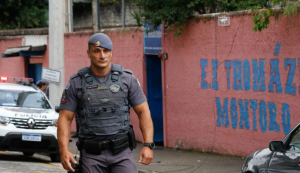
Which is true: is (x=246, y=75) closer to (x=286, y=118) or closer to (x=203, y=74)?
(x=286, y=118)

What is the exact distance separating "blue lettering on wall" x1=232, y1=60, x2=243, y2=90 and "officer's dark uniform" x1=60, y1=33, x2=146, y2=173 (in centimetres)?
756

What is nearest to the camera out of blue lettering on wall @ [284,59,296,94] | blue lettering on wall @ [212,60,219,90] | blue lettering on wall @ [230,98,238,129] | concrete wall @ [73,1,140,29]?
blue lettering on wall @ [284,59,296,94]

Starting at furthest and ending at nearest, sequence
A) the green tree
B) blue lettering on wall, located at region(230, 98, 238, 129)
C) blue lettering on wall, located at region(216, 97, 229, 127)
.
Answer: the green tree < blue lettering on wall, located at region(216, 97, 229, 127) < blue lettering on wall, located at region(230, 98, 238, 129)

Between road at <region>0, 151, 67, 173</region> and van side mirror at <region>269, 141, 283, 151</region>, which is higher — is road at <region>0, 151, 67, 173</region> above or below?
below

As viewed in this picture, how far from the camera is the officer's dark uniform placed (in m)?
5.91

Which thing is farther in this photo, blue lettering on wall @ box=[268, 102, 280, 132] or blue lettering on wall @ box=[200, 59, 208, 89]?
blue lettering on wall @ box=[200, 59, 208, 89]

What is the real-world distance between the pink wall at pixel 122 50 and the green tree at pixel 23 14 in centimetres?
1149

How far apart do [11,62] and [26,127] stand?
41.0 ft

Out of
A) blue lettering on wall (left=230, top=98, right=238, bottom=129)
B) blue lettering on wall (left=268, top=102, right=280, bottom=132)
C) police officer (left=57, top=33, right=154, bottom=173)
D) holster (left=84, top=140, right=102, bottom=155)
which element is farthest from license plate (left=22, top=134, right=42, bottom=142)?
holster (left=84, top=140, right=102, bottom=155)

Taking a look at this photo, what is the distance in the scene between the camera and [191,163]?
1317 cm

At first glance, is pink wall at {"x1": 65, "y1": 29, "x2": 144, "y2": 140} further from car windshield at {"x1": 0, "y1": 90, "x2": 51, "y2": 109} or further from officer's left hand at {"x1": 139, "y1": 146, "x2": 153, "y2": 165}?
officer's left hand at {"x1": 139, "y1": 146, "x2": 153, "y2": 165}

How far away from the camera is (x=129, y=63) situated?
1767 cm

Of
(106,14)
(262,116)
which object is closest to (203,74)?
(262,116)

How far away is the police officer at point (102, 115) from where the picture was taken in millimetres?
5910
